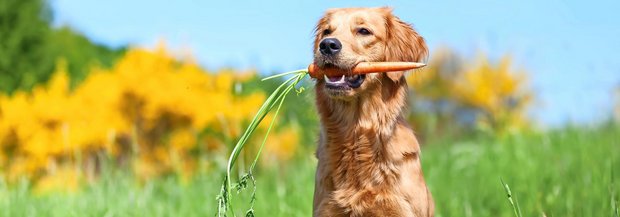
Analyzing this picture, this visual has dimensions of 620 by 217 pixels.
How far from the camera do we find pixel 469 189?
685cm

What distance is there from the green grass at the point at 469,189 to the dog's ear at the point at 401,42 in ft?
4.02

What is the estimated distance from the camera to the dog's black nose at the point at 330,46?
12.7ft

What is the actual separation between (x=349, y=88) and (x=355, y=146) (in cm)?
32

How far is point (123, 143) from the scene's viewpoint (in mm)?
15664

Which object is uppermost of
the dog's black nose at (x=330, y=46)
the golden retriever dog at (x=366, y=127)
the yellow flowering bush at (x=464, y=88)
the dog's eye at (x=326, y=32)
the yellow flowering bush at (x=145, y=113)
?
the dog's eye at (x=326, y=32)

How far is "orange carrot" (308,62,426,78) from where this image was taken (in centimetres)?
392

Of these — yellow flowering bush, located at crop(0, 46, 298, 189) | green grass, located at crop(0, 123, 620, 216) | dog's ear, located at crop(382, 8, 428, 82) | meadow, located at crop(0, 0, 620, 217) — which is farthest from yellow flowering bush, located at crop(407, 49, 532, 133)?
dog's ear, located at crop(382, 8, 428, 82)

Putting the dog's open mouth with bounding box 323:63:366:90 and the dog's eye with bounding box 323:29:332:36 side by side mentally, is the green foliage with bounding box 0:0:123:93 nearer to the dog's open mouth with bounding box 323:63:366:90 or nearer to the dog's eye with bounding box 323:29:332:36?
the dog's eye with bounding box 323:29:332:36

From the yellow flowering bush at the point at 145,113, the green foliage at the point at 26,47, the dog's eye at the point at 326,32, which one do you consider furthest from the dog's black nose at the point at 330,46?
the green foliage at the point at 26,47

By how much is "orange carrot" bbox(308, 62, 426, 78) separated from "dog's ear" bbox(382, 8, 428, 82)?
230mm

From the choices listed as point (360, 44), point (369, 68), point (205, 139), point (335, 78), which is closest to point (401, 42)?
point (360, 44)

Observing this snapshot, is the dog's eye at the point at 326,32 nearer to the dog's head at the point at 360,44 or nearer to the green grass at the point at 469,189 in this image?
the dog's head at the point at 360,44

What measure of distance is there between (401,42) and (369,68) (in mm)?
373

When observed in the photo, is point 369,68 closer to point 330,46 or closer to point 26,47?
point 330,46
